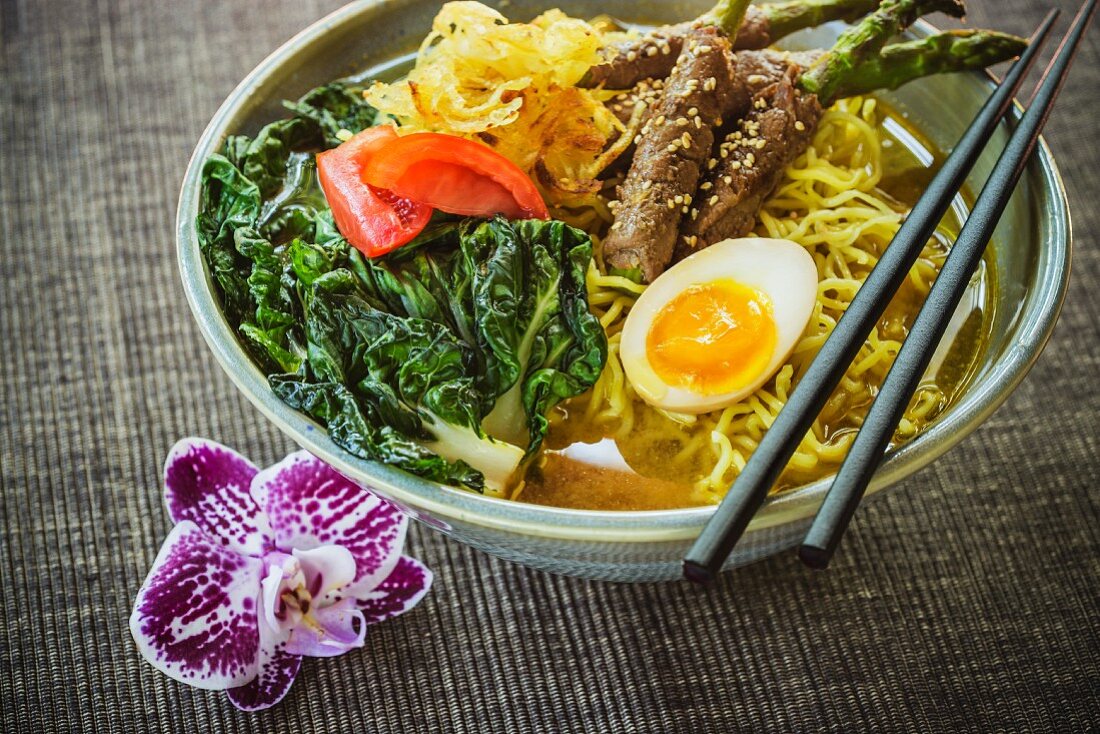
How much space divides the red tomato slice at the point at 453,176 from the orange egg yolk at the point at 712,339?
388mm

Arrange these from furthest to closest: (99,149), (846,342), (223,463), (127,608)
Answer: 1. (99,149)
2. (223,463)
3. (127,608)
4. (846,342)

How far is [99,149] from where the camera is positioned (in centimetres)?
311

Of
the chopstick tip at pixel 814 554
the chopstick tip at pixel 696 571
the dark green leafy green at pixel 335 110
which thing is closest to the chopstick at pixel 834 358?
the chopstick tip at pixel 696 571

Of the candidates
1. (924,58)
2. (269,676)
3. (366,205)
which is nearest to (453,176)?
(366,205)

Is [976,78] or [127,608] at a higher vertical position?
[976,78]

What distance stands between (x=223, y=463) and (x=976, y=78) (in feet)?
6.89

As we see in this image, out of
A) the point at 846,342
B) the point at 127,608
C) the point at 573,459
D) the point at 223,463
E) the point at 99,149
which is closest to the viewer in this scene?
the point at 846,342

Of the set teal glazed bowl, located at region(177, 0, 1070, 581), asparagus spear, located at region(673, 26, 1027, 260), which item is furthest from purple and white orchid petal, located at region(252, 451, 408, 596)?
asparagus spear, located at region(673, 26, 1027, 260)

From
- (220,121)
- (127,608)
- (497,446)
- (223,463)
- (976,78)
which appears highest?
(976,78)

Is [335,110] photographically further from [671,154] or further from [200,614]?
[200,614]

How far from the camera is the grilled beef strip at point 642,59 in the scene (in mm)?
2443

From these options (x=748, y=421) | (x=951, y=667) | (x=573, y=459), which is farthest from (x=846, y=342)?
(x=951, y=667)

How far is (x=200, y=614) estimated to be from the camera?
2.10m

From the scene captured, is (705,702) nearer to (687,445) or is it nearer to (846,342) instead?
(687,445)
